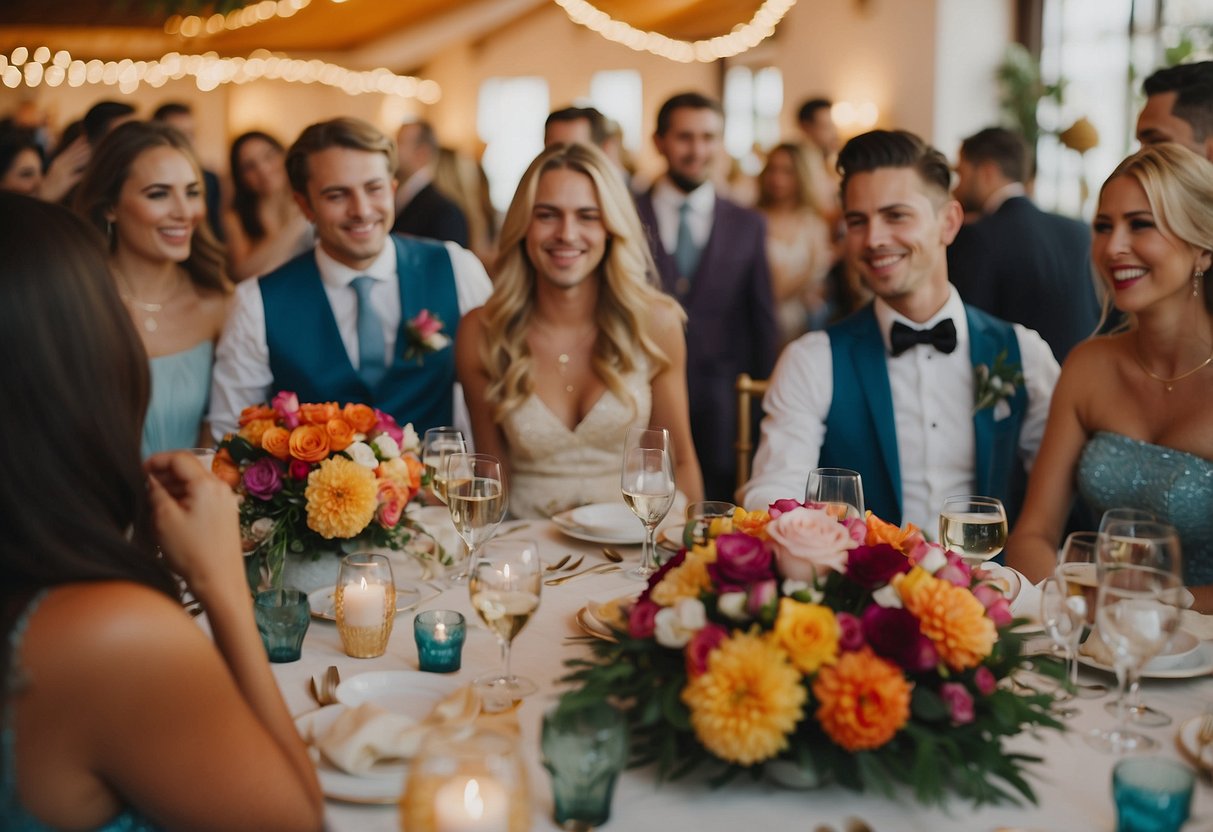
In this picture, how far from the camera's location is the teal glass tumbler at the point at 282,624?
172 cm

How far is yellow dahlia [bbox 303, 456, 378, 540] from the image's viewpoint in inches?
75.5

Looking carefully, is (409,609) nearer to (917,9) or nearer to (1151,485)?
(1151,485)

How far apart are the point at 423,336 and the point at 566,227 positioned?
1.82 feet

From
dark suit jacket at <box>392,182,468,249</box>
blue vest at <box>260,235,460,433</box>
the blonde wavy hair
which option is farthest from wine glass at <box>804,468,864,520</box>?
dark suit jacket at <box>392,182,468,249</box>

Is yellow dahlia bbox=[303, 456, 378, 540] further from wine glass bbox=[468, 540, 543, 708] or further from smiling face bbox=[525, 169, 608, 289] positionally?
smiling face bbox=[525, 169, 608, 289]

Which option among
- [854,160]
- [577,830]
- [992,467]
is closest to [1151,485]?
[992,467]

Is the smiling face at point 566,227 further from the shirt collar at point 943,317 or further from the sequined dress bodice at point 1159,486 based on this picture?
the sequined dress bodice at point 1159,486

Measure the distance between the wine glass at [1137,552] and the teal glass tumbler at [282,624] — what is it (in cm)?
115

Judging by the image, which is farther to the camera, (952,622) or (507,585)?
(507,585)

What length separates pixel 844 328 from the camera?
10.1 ft

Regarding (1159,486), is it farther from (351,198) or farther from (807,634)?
(351,198)

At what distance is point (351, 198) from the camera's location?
3398 mm

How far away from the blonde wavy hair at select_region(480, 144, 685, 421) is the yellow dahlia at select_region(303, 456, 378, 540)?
50.7 inches

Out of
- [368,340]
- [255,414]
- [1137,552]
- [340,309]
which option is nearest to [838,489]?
[1137,552]
